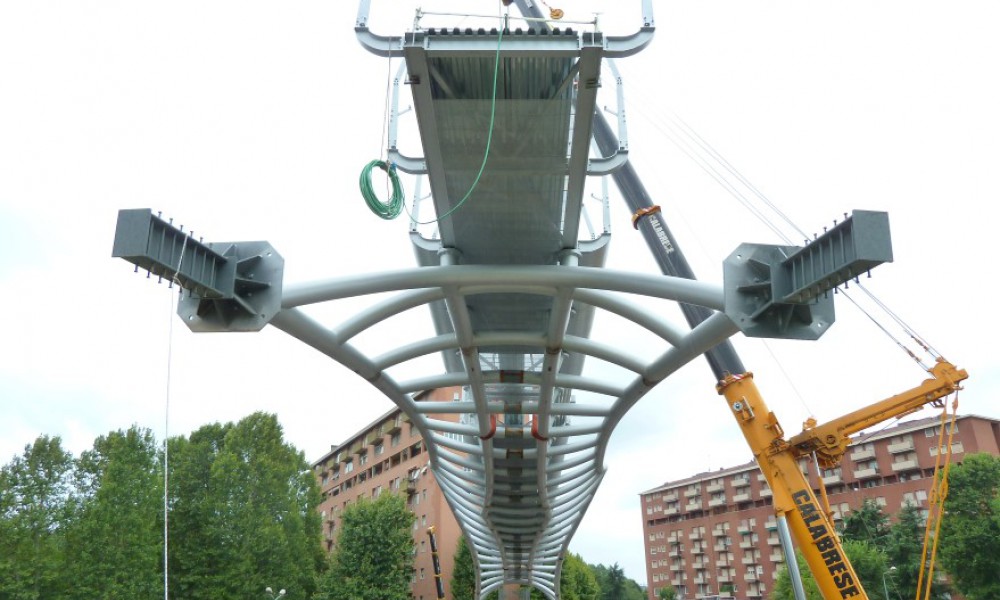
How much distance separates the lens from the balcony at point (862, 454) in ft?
204

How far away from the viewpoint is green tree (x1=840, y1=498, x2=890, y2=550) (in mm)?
48188

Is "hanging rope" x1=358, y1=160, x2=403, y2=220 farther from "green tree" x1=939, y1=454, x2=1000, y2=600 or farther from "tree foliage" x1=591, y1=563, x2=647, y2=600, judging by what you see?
"tree foliage" x1=591, y1=563, x2=647, y2=600

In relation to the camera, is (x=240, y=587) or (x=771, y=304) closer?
(x=771, y=304)

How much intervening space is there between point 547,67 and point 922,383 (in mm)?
10991

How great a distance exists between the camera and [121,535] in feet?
88.4

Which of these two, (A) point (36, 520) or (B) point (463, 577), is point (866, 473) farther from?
(A) point (36, 520)

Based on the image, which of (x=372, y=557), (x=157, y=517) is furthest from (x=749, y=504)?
(x=157, y=517)

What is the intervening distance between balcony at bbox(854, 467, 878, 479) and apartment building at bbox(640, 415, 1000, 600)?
81 millimetres

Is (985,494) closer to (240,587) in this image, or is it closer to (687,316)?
(687,316)

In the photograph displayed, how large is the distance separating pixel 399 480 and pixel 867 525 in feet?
101

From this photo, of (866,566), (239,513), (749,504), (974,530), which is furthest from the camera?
(749,504)

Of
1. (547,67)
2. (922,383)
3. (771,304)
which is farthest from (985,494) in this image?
(547,67)

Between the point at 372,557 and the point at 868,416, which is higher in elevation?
the point at 868,416

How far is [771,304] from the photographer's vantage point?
7.56 metres
